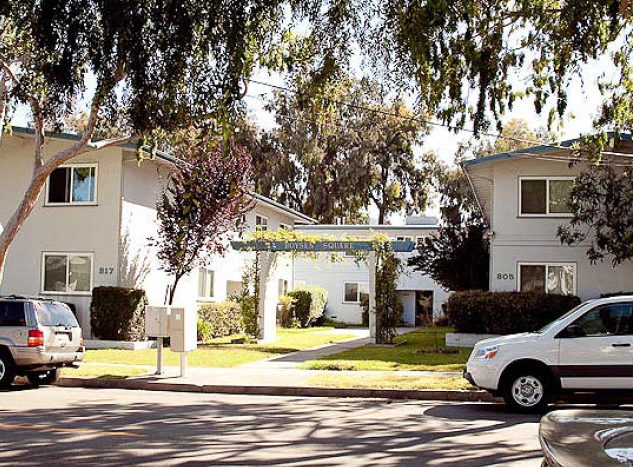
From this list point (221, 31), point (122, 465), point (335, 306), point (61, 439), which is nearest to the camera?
point (122, 465)

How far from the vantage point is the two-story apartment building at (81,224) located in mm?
24656

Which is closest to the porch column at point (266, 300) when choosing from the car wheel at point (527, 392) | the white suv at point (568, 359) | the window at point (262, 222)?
the window at point (262, 222)

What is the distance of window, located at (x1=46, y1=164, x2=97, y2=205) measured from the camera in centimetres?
2511

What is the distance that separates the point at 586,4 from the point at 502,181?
39.2 feet

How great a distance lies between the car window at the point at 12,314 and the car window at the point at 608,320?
33.6 ft

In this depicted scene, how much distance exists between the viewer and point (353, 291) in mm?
44281

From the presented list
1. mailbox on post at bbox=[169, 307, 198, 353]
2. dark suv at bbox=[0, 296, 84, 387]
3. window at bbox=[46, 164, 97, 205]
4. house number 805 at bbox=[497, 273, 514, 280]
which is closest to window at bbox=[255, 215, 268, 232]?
window at bbox=[46, 164, 97, 205]

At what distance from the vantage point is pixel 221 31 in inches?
501

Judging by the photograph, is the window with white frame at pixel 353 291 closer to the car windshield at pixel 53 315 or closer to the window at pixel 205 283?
the window at pixel 205 283

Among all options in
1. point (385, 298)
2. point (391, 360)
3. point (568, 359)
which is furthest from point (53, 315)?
point (385, 298)

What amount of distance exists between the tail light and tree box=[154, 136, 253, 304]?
9.25m

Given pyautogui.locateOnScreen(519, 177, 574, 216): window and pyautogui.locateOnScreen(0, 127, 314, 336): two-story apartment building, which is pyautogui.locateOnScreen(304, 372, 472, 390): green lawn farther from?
pyautogui.locateOnScreen(519, 177, 574, 216): window

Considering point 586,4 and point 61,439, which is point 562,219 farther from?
point 61,439

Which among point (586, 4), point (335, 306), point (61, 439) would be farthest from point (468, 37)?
point (335, 306)
